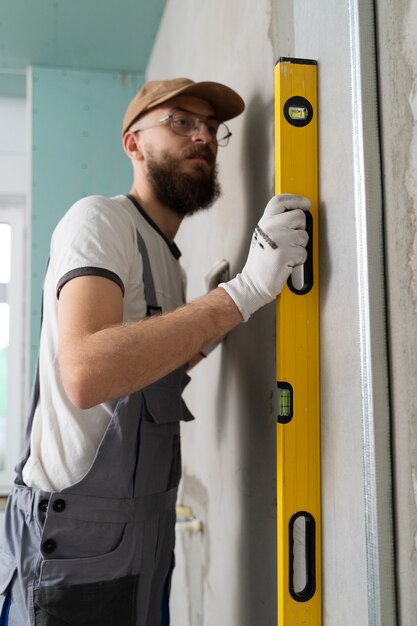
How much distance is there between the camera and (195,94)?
5.31 feet

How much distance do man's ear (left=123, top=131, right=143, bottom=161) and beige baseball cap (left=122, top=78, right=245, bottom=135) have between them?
0.05 m

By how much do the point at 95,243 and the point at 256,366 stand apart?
Result: 1.65 ft

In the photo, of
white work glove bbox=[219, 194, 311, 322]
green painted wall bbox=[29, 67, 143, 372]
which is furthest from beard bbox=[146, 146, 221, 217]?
green painted wall bbox=[29, 67, 143, 372]

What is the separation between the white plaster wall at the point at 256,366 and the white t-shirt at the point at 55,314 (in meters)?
0.34

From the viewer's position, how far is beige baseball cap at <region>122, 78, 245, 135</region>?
60.6 inches

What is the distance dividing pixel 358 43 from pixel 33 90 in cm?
327

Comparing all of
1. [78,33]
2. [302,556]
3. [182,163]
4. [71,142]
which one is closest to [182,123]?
[182,163]

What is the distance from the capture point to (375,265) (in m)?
0.85

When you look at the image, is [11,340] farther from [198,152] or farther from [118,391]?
[118,391]

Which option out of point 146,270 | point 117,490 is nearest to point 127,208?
point 146,270

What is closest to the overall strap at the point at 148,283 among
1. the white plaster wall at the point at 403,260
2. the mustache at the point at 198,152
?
the mustache at the point at 198,152

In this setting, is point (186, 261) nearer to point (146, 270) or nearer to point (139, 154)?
point (139, 154)

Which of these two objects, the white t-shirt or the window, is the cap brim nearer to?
the white t-shirt

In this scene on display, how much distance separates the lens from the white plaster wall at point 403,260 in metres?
0.76
